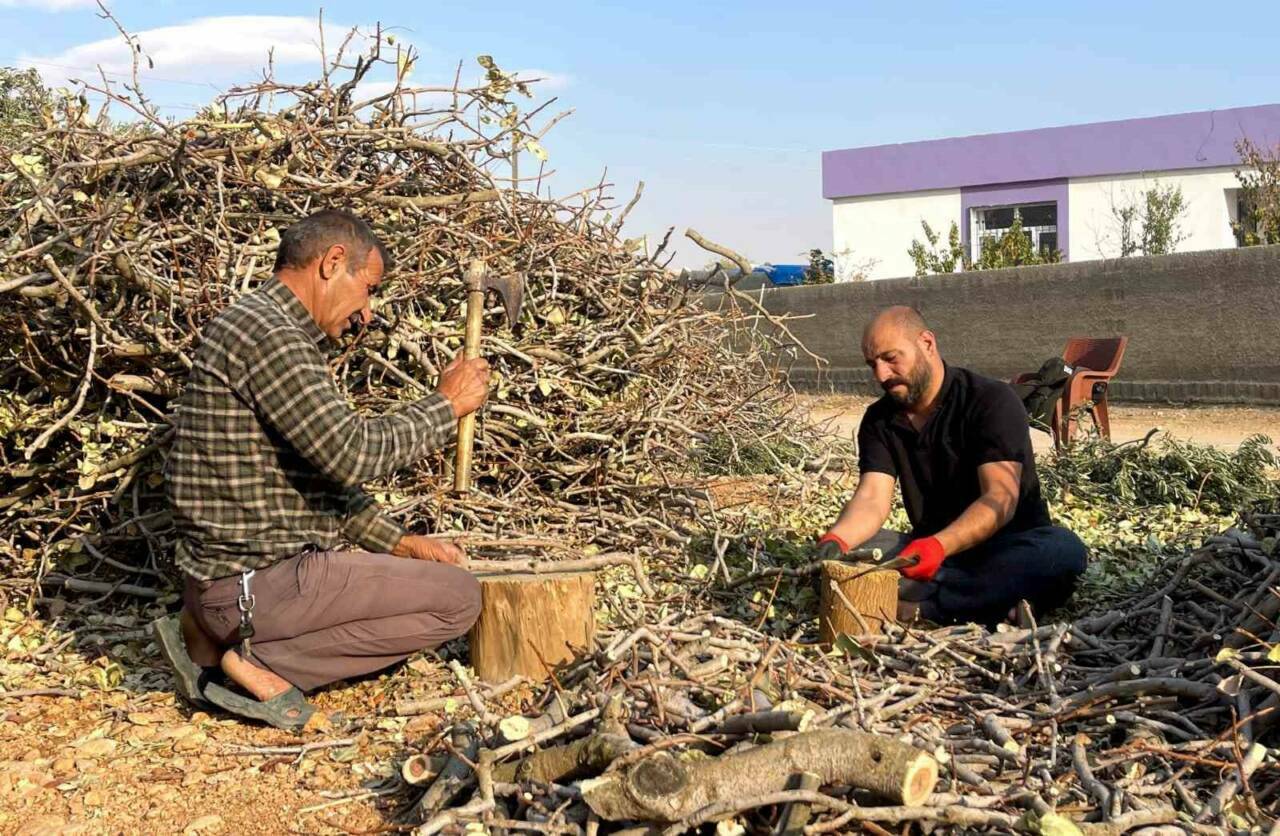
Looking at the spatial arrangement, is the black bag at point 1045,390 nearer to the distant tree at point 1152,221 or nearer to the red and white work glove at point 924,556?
the red and white work glove at point 924,556

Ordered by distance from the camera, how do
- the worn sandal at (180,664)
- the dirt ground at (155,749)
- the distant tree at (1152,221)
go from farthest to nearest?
the distant tree at (1152,221)
the worn sandal at (180,664)
the dirt ground at (155,749)

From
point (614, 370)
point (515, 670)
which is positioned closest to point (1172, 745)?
point (515, 670)

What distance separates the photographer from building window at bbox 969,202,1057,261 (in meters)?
24.4

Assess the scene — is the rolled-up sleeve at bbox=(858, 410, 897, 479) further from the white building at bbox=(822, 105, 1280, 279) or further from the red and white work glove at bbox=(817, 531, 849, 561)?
the white building at bbox=(822, 105, 1280, 279)

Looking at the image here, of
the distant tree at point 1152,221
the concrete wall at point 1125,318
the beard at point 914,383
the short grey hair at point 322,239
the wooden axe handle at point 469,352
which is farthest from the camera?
the distant tree at point 1152,221

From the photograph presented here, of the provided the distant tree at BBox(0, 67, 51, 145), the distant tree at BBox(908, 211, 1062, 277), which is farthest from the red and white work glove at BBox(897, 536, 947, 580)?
the distant tree at BBox(908, 211, 1062, 277)

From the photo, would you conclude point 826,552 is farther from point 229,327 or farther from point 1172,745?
point 229,327

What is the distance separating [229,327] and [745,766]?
1820 mm

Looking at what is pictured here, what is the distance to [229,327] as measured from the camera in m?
3.32

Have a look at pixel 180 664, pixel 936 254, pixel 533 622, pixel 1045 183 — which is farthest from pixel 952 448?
pixel 1045 183

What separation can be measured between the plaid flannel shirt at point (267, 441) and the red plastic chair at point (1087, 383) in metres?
5.22

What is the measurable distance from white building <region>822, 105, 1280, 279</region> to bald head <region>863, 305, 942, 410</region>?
63.4ft

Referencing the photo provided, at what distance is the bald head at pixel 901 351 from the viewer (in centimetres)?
411

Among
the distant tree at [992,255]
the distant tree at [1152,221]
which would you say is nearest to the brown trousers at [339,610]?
the distant tree at [992,255]
